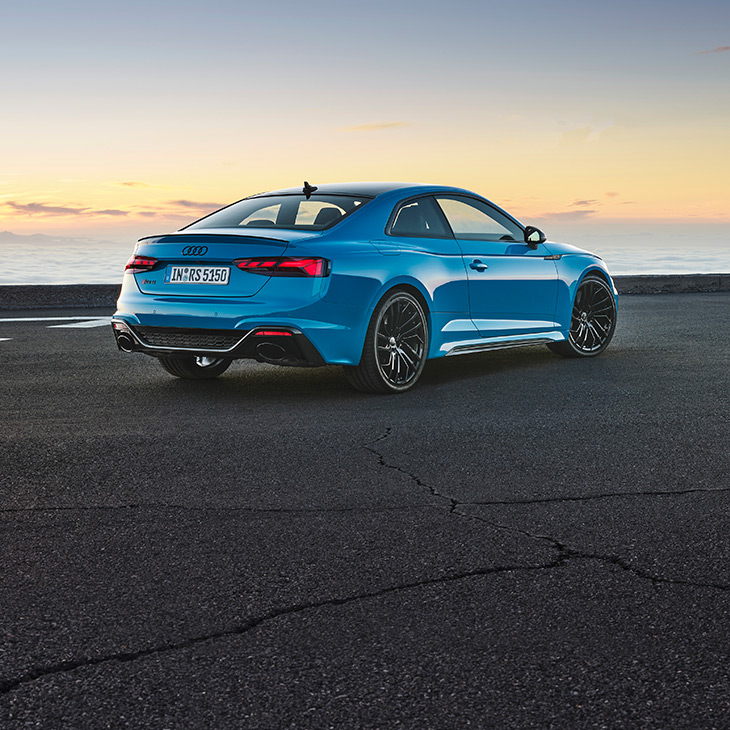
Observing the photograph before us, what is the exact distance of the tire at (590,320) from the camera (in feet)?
32.8

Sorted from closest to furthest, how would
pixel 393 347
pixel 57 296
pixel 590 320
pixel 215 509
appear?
pixel 215 509, pixel 393 347, pixel 590 320, pixel 57 296

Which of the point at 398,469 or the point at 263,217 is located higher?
the point at 263,217

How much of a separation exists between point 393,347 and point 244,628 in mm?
4804

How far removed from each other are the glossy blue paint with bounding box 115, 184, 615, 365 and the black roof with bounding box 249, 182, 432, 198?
25mm

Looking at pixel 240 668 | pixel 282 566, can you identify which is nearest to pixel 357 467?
pixel 282 566

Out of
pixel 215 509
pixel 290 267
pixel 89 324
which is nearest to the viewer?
pixel 215 509

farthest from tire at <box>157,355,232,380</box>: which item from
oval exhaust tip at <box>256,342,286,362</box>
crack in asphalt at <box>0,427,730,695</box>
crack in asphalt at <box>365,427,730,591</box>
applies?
crack in asphalt at <box>0,427,730,695</box>

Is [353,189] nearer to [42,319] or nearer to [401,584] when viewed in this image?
[401,584]

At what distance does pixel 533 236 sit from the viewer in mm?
9117

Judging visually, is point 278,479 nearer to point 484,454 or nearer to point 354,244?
point 484,454

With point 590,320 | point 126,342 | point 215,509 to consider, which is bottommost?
point 215,509

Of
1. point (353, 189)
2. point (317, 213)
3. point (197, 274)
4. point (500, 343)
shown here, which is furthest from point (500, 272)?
point (197, 274)

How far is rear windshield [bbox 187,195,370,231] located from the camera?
7.75m

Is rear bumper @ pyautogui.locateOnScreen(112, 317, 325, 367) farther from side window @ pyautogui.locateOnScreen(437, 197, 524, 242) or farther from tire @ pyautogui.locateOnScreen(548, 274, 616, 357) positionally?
tire @ pyautogui.locateOnScreen(548, 274, 616, 357)
